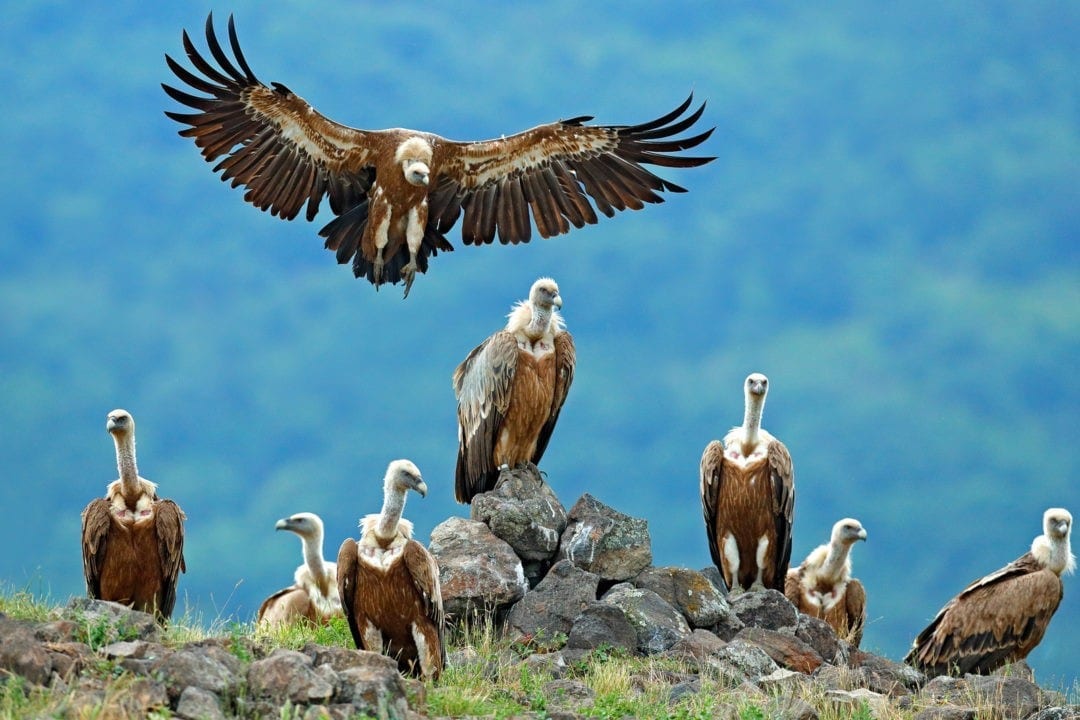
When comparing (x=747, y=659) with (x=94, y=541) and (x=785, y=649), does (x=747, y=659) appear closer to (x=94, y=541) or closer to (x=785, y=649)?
(x=785, y=649)

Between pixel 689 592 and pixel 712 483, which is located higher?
pixel 712 483

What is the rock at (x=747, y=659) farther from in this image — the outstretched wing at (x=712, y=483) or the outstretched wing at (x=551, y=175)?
the outstretched wing at (x=551, y=175)

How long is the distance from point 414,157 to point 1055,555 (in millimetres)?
6266

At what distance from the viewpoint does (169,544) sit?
35.2 feet

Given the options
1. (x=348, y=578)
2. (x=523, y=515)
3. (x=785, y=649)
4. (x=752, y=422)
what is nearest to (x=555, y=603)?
(x=523, y=515)

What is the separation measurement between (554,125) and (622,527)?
371 cm

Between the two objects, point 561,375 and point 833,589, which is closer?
point 561,375

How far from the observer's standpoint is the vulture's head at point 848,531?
12672 mm

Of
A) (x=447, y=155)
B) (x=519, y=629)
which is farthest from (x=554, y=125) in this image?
(x=519, y=629)

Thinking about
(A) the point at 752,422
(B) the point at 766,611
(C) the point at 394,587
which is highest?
(A) the point at 752,422

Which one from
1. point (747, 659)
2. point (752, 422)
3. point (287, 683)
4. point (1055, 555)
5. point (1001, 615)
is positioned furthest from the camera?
point (752, 422)

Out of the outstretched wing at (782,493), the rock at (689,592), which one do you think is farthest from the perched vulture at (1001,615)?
the rock at (689,592)

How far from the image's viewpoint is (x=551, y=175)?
13.8 m

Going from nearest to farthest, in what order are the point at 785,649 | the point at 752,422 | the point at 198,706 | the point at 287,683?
the point at 198,706, the point at 287,683, the point at 785,649, the point at 752,422
